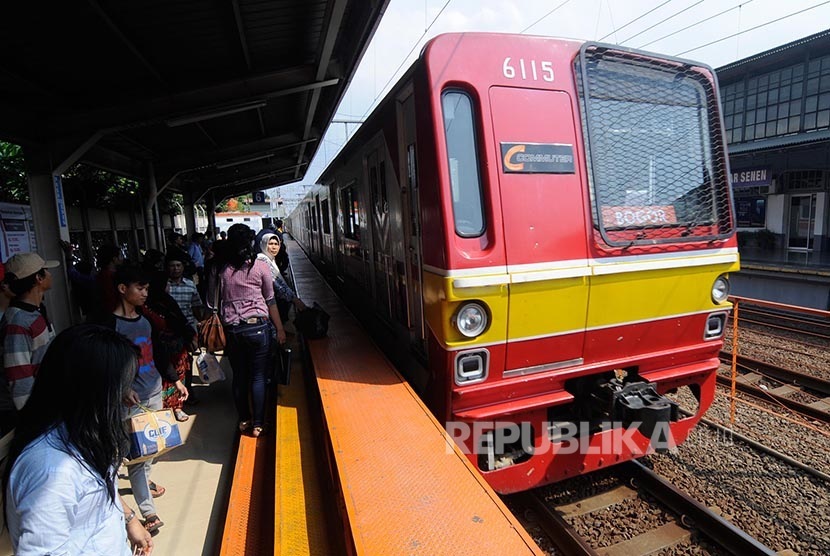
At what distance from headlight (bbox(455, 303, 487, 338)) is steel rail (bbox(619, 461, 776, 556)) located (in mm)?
1867

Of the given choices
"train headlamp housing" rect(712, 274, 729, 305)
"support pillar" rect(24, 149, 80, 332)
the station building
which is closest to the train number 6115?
"train headlamp housing" rect(712, 274, 729, 305)

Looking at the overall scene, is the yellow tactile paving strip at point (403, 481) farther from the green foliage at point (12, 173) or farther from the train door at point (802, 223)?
the train door at point (802, 223)

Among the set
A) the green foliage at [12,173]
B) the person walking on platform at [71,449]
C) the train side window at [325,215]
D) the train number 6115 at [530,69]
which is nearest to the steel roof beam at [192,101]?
the train side window at [325,215]

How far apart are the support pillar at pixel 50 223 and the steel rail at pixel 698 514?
683 cm

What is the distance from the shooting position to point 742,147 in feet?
50.4

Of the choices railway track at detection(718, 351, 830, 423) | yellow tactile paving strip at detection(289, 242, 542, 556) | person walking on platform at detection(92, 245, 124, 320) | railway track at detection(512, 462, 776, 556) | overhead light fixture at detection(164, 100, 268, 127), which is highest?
overhead light fixture at detection(164, 100, 268, 127)

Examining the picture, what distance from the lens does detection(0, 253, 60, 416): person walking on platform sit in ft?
8.28

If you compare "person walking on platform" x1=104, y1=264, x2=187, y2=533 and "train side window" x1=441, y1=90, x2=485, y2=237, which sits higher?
"train side window" x1=441, y1=90, x2=485, y2=237

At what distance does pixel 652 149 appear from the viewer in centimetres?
307

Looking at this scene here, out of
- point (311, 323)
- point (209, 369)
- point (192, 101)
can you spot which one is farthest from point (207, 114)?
point (209, 369)

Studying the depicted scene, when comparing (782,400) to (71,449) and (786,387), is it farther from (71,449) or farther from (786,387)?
(71,449)

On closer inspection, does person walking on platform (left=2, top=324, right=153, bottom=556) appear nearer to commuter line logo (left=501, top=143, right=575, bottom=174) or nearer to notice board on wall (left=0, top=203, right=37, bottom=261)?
commuter line logo (left=501, top=143, right=575, bottom=174)

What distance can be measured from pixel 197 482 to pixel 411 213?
2535mm

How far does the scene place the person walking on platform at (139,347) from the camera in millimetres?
2730
